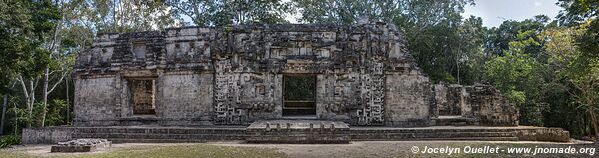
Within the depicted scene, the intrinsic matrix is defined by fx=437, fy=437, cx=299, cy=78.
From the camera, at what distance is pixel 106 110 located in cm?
1605

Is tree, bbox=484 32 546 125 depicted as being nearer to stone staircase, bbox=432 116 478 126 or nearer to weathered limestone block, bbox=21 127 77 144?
stone staircase, bbox=432 116 478 126

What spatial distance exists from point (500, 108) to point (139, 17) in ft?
67.9

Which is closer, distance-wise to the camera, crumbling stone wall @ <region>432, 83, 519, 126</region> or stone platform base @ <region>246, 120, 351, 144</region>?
stone platform base @ <region>246, 120, 351, 144</region>

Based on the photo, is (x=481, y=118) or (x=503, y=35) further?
(x=503, y=35)

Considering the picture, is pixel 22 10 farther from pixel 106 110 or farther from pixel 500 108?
pixel 500 108

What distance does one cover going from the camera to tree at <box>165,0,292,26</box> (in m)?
26.1

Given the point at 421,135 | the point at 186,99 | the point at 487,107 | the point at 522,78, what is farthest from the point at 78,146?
the point at 522,78

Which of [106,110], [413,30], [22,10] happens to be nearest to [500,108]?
[413,30]

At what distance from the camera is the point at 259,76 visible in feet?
49.8

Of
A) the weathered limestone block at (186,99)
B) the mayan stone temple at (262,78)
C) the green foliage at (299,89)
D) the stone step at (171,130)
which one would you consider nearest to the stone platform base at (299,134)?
the stone step at (171,130)

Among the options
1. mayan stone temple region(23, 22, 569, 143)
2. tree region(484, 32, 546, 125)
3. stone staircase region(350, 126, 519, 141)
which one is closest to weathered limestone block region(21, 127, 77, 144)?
mayan stone temple region(23, 22, 569, 143)

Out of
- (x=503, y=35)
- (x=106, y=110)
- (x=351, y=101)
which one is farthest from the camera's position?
(x=503, y=35)

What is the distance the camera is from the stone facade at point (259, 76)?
1507 cm

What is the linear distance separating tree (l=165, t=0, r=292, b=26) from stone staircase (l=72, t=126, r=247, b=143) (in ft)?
44.8
